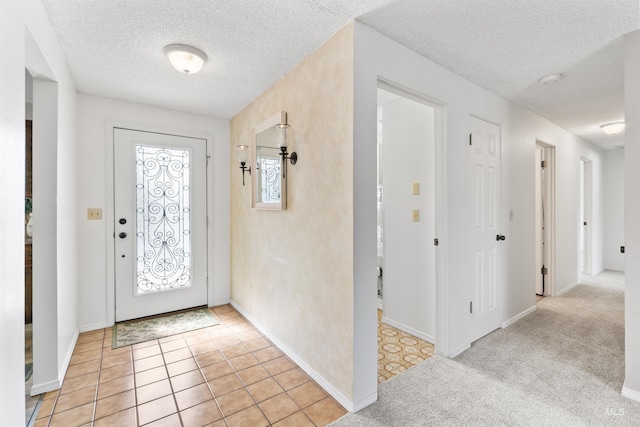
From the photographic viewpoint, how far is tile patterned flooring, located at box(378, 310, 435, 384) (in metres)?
2.28

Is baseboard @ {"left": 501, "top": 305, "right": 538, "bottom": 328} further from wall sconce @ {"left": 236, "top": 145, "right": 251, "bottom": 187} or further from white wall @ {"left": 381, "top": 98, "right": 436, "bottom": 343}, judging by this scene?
wall sconce @ {"left": 236, "top": 145, "right": 251, "bottom": 187}

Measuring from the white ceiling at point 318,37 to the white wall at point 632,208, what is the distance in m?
0.25

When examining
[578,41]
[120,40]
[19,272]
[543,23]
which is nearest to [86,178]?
[120,40]

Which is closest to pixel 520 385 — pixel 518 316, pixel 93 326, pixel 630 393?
pixel 630 393

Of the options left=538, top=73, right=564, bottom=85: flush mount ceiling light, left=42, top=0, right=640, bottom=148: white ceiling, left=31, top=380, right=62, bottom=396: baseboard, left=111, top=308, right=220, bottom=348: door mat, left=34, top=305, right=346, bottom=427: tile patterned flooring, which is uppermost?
left=42, top=0, right=640, bottom=148: white ceiling

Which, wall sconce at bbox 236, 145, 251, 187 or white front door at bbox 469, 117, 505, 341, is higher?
wall sconce at bbox 236, 145, 251, 187

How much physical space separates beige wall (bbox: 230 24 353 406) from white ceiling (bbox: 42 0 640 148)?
21 centimetres

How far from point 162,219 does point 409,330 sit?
294 centimetres

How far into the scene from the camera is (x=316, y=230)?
215cm

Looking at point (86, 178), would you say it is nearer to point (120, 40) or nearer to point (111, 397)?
point (120, 40)

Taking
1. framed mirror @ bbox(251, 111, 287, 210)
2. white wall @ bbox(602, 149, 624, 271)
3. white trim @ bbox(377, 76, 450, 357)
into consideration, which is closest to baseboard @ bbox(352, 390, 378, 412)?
white trim @ bbox(377, 76, 450, 357)

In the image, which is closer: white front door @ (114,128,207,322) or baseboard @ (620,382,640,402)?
baseboard @ (620,382,640,402)

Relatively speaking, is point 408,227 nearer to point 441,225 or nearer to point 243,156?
point 441,225

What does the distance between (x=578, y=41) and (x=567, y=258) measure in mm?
3463
